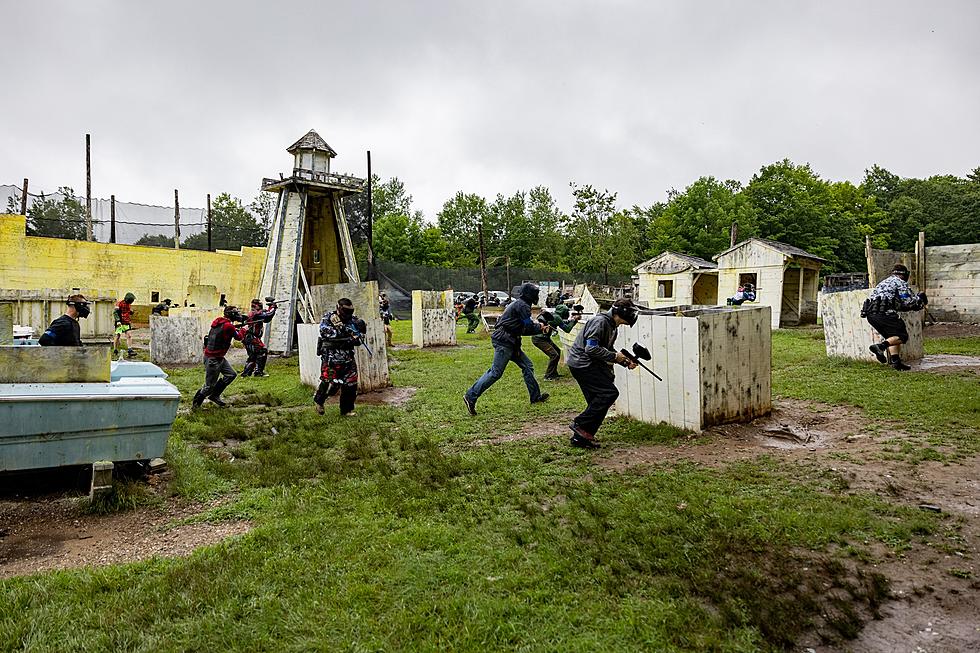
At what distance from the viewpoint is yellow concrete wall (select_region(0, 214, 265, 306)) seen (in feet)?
74.3

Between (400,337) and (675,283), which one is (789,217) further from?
(400,337)

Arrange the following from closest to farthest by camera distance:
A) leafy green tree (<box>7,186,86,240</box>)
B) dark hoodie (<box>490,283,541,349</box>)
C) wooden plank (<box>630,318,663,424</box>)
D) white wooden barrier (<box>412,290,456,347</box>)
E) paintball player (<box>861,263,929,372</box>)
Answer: wooden plank (<box>630,318,663,424</box>) < dark hoodie (<box>490,283,541,349</box>) < paintball player (<box>861,263,929,372</box>) < white wooden barrier (<box>412,290,456,347</box>) < leafy green tree (<box>7,186,86,240</box>)

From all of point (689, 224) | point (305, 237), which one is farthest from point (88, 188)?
point (689, 224)

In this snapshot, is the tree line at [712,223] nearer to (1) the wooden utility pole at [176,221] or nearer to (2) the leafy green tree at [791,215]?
(2) the leafy green tree at [791,215]

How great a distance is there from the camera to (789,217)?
45.8 meters

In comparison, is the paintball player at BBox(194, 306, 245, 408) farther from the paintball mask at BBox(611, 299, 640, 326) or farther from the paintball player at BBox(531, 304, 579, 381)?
the paintball mask at BBox(611, 299, 640, 326)

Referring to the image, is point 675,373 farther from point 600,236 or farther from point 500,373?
point 600,236

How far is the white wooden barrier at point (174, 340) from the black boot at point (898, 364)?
15.3 metres

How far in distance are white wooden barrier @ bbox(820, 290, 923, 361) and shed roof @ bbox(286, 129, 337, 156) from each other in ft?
51.5

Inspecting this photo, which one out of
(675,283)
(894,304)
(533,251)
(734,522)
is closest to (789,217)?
(533,251)

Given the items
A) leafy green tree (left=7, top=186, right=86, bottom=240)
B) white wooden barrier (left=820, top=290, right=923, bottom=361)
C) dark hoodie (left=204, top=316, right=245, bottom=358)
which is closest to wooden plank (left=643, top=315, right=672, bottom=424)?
white wooden barrier (left=820, top=290, right=923, bottom=361)

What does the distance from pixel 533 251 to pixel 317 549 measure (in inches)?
2098

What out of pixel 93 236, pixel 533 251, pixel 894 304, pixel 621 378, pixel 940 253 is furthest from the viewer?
pixel 533 251

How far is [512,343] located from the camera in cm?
845
